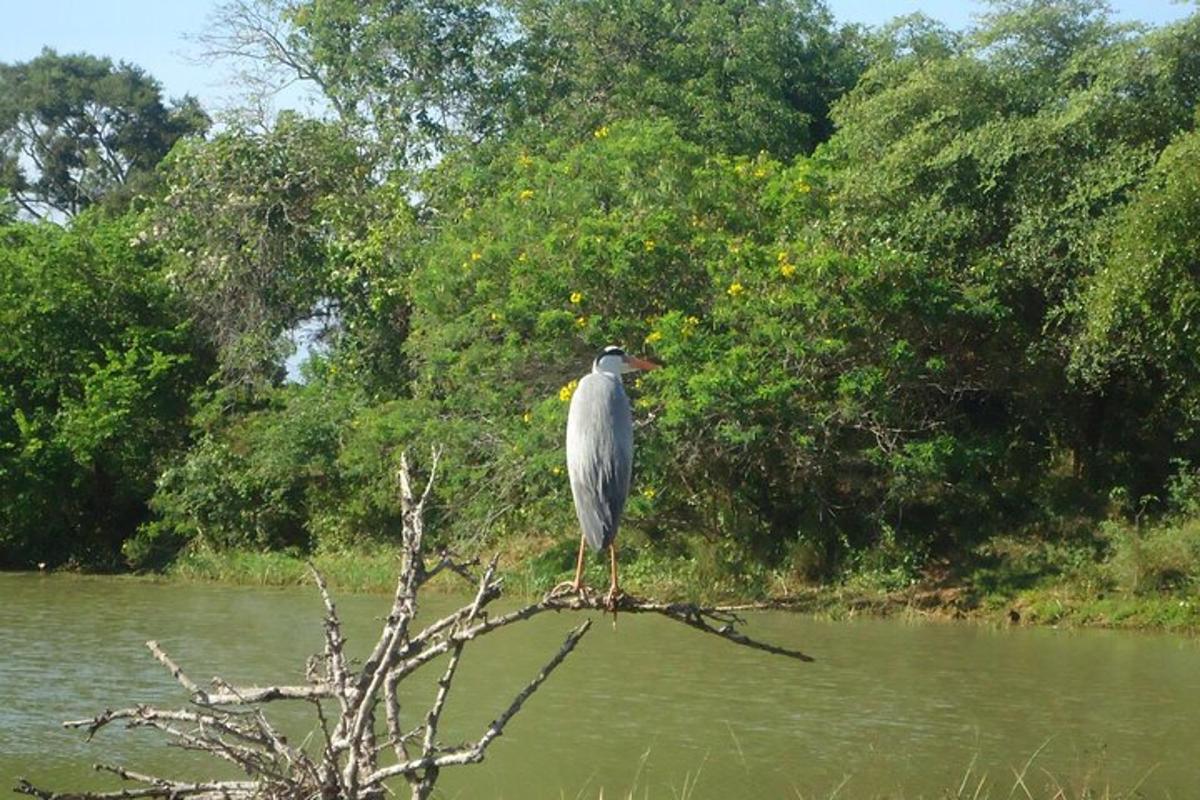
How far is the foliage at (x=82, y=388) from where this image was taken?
17688 mm

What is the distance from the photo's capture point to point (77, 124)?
112 ft

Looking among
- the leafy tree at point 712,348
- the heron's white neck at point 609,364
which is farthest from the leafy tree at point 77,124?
the heron's white neck at point 609,364

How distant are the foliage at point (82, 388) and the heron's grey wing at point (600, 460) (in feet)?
42.1

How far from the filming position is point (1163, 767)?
328 inches

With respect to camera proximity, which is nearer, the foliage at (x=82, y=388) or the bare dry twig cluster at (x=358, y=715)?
the bare dry twig cluster at (x=358, y=715)

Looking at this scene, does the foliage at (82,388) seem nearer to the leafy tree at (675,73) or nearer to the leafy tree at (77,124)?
the leafy tree at (675,73)

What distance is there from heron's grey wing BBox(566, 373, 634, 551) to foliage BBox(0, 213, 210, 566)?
12822 millimetres

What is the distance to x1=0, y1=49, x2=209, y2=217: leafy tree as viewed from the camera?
110ft

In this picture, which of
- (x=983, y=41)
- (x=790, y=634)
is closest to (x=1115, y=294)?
(x=790, y=634)

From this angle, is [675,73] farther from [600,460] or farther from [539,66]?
[600,460]

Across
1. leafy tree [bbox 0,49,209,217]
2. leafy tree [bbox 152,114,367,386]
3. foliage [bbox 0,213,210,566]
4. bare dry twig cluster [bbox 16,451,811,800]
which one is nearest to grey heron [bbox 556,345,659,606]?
bare dry twig cluster [bbox 16,451,811,800]

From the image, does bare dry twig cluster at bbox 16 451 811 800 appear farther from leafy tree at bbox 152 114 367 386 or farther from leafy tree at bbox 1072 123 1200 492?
leafy tree at bbox 152 114 367 386

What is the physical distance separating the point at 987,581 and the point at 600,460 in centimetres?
908

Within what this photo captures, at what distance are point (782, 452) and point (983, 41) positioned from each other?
189 inches
